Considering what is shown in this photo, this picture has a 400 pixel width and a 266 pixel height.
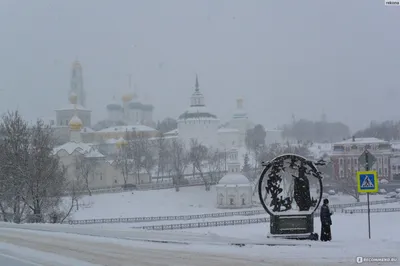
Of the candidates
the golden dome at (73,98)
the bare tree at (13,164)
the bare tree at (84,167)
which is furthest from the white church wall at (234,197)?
the golden dome at (73,98)

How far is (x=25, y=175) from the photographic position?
24.2 m

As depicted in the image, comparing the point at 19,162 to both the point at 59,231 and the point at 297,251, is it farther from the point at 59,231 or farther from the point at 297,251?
the point at 297,251

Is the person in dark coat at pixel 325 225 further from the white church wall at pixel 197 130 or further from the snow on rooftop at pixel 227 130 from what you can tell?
the snow on rooftop at pixel 227 130

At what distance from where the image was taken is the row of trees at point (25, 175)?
2397 cm

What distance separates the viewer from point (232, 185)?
4950 cm

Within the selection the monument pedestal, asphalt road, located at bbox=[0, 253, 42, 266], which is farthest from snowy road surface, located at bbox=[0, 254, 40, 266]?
the monument pedestal

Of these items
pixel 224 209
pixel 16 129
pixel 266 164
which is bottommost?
pixel 224 209

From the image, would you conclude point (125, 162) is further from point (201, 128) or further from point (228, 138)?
point (228, 138)

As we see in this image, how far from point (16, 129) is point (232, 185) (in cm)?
2662

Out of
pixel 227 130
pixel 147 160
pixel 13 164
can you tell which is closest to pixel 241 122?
pixel 227 130

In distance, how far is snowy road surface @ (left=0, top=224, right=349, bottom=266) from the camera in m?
8.56

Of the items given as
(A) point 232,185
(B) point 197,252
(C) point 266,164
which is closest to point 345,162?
(A) point 232,185

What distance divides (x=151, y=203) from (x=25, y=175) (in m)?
24.4

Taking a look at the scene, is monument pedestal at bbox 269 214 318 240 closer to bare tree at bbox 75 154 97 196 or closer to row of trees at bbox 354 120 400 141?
bare tree at bbox 75 154 97 196
